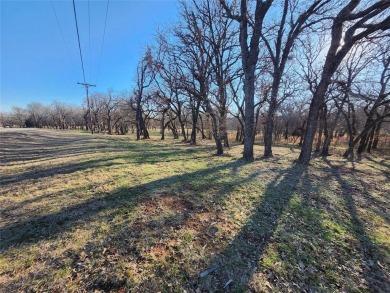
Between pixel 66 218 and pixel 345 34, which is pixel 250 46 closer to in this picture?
pixel 345 34

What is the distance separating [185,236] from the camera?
3.17m

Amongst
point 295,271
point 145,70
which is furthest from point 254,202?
point 145,70

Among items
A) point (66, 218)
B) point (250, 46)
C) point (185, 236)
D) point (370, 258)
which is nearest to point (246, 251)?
point (185, 236)

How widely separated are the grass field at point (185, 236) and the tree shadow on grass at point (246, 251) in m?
0.02

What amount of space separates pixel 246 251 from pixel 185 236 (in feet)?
3.14

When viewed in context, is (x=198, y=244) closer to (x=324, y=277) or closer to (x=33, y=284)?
(x=324, y=277)

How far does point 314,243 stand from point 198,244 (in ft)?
6.41

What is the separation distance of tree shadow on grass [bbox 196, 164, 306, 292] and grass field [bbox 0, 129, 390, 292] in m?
0.02

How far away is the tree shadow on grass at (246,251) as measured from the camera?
2.40 m

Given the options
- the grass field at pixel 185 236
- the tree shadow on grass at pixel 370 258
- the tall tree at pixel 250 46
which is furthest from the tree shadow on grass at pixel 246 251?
the tall tree at pixel 250 46

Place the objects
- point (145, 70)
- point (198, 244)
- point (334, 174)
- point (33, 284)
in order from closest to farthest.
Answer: point (33, 284)
point (198, 244)
point (334, 174)
point (145, 70)

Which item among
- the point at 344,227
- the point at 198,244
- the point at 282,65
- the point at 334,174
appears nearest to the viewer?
the point at 198,244

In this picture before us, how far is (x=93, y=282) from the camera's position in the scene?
7.39 feet

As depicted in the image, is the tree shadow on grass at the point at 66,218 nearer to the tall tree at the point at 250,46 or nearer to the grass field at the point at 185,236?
the grass field at the point at 185,236
